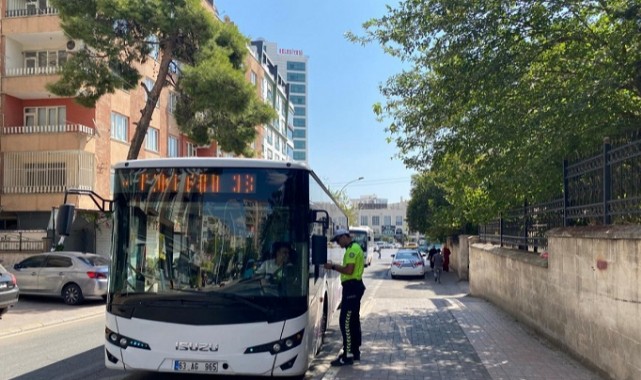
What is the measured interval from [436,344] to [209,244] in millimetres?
4782

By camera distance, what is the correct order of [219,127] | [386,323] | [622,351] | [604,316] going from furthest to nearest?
[219,127], [386,323], [604,316], [622,351]

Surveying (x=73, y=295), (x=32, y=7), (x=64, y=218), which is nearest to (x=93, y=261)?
(x=73, y=295)

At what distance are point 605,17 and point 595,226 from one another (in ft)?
11.5

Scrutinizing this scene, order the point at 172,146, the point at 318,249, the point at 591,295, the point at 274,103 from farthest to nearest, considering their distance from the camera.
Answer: the point at 274,103 < the point at 172,146 < the point at 591,295 < the point at 318,249

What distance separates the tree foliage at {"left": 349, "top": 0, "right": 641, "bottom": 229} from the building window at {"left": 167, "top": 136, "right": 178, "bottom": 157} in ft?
88.2

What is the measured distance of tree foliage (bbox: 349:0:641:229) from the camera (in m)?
7.84

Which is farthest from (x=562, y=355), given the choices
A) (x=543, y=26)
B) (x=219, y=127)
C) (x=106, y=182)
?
(x=106, y=182)

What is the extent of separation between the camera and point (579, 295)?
749 cm

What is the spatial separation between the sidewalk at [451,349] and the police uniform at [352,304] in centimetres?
29

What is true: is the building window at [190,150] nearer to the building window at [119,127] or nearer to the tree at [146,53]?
the building window at [119,127]

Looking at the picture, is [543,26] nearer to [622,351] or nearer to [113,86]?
[622,351]

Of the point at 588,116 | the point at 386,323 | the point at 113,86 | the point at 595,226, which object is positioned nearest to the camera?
the point at 595,226

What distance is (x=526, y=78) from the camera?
9.16 metres

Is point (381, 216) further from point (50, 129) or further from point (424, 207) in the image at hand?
point (50, 129)
